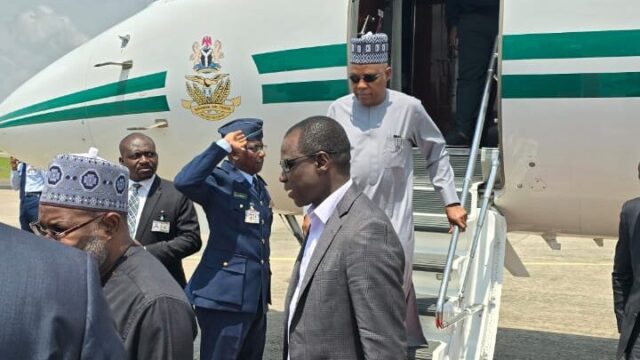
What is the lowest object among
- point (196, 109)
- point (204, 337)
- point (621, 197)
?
point (204, 337)

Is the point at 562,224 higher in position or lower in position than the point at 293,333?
lower

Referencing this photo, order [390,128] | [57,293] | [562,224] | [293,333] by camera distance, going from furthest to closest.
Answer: [562,224] → [390,128] → [293,333] → [57,293]

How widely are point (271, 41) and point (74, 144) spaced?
230 centimetres

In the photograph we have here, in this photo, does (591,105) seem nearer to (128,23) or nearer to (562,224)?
(562,224)

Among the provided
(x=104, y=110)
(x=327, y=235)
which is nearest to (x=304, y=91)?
(x=104, y=110)

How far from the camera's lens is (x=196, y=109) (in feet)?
19.5

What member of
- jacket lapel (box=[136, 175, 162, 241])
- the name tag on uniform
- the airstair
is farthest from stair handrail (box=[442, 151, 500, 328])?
jacket lapel (box=[136, 175, 162, 241])

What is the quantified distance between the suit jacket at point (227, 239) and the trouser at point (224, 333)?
0.06m

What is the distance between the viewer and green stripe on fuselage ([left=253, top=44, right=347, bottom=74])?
5324 millimetres

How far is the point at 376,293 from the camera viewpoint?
2.40m

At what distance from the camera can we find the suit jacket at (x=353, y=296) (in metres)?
2.40

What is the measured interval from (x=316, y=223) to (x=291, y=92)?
2947 mm

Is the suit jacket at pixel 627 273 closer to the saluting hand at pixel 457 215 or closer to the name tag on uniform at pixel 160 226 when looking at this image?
the saluting hand at pixel 457 215

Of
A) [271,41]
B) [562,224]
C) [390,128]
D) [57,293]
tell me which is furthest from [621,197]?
[57,293]
